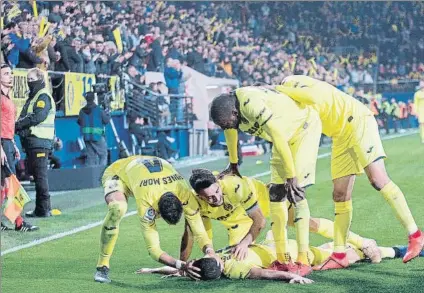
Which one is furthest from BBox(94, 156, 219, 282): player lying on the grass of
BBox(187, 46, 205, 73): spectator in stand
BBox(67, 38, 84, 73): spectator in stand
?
BBox(187, 46, 205, 73): spectator in stand

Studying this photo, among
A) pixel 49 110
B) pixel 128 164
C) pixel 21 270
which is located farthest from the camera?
pixel 49 110

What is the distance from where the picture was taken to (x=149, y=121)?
44.3 feet

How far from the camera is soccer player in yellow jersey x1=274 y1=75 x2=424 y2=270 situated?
563 centimetres

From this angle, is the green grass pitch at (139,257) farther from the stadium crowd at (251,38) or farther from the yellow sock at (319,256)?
the stadium crowd at (251,38)

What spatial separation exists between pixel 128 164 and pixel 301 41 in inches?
416

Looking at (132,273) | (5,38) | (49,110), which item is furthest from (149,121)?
(132,273)

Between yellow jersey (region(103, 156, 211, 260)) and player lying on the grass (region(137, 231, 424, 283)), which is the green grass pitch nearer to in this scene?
player lying on the grass (region(137, 231, 424, 283))

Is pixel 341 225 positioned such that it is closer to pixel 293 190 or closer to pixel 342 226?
pixel 342 226

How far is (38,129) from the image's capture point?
8438mm

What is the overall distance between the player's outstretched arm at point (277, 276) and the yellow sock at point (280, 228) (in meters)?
0.16

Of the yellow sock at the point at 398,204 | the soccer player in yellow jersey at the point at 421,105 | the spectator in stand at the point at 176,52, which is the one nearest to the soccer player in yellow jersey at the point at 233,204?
the yellow sock at the point at 398,204

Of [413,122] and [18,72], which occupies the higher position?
[18,72]

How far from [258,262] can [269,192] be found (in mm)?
394

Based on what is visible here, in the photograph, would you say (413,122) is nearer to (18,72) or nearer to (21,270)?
(18,72)
